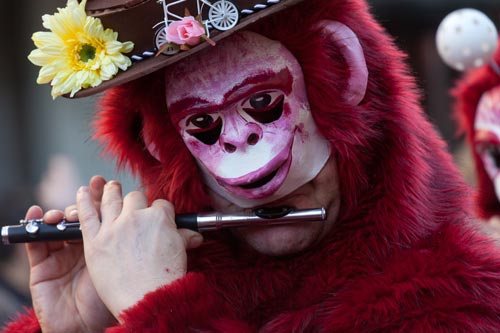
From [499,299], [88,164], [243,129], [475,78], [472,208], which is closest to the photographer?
[499,299]

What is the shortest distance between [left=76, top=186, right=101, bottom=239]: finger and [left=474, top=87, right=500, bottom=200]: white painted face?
1877mm

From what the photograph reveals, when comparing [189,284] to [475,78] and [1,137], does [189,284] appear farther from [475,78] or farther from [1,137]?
[1,137]

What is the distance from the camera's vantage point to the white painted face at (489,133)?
3684 mm

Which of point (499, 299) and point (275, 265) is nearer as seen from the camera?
point (499, 299)

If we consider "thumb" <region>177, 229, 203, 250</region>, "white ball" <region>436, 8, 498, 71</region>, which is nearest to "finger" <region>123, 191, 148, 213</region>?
"thumb" <region>177, 229, 203, 250</region>

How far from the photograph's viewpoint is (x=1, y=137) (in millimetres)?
6336

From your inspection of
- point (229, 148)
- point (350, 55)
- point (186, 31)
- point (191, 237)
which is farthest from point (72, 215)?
point (350, 55)

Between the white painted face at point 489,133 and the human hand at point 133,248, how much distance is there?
1.81 meters

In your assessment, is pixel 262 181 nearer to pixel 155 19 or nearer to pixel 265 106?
pixel 265 106

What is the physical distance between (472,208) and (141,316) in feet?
2.81

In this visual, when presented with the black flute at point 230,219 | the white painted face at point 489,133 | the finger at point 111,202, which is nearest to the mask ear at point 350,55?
the black flute at point 230,219

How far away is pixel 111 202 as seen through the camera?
232 cm

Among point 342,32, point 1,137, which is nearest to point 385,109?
point 342,32

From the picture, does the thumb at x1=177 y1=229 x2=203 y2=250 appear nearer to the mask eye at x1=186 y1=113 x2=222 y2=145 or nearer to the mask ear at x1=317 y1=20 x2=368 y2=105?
the mask eye at x1=186 y1=113 x2=222 y2=145
